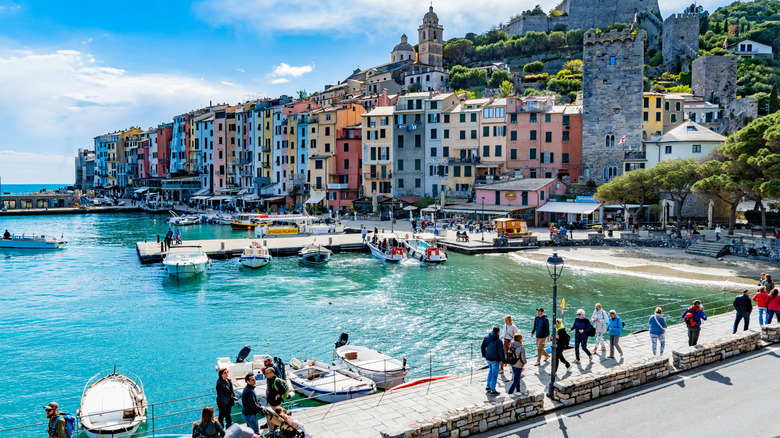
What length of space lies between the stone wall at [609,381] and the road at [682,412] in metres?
0.17

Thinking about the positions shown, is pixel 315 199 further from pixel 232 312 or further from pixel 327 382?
pixel 327 382

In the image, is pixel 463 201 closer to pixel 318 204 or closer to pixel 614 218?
pixel 614 218

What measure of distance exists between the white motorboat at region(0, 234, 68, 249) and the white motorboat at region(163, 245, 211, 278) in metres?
19.9

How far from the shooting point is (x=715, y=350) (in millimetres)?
14609

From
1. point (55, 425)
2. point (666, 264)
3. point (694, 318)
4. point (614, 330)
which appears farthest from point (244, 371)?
point (666, 264)

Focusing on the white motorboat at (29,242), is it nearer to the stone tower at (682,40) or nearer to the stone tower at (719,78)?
the stone tower at (719,78)

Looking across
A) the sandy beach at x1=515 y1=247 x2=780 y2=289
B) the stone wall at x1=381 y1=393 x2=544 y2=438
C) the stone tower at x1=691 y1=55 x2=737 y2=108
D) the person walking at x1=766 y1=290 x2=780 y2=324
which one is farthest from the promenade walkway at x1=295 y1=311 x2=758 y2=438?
the stone tower at x1=691 y1=55 x2=737 y2=108

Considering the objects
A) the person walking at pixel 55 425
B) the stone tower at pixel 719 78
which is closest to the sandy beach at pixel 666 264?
the person walking at pixel 55 425

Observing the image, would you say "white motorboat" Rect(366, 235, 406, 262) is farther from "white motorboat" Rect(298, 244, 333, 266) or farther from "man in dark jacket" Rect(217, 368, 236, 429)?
"man in dark jacket" Rect(217, 368, 236, 429)

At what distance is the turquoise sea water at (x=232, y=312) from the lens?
20.2 meters

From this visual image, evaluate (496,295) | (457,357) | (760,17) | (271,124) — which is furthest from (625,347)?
(760,17)

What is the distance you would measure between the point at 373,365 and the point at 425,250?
2386 cm

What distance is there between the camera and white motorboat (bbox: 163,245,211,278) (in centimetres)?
3700

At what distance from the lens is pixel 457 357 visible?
2094 centimetres
